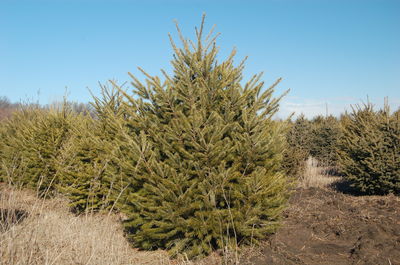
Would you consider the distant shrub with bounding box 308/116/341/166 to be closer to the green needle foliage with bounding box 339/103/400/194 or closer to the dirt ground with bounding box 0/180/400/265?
the green needle foliage with bounding box 339/103/400/194

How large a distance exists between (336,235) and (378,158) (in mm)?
3903

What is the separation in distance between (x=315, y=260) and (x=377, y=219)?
2.25 m

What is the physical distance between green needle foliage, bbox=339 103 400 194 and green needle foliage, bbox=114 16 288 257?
→ 4.71 metres

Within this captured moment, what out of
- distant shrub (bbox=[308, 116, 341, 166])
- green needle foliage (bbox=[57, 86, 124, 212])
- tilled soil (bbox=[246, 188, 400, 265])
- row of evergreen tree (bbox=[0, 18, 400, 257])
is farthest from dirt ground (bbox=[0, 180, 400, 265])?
distant shrub (bbox=[308, 116, 341, 166])

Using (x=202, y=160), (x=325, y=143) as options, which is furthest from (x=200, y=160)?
(x=325, y=143)

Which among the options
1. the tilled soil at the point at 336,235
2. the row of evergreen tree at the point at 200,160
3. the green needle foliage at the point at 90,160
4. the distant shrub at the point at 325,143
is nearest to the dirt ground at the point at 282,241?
the tilled soil at the point at 336,235

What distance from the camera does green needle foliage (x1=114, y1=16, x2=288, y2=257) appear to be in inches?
150

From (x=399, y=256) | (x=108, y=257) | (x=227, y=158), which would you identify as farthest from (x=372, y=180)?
(x=108, y=257)

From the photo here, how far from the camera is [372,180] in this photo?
7898 mm

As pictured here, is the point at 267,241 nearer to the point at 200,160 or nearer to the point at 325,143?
the point at 200,160

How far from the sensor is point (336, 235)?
4.78 meters

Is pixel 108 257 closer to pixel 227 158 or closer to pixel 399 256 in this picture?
pixel 227 158

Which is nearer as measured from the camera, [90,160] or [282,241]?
[282,241]

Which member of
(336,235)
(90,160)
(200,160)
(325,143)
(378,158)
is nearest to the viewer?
(200,160)
